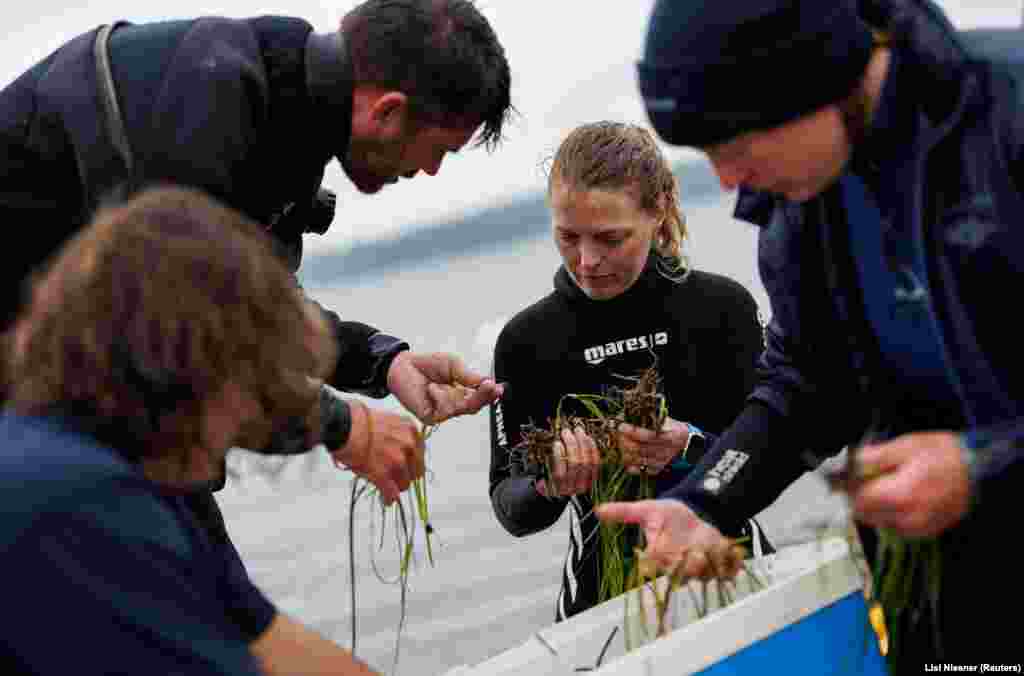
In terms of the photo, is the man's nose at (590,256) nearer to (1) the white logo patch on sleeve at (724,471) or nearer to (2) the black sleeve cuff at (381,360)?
(2) the black sleeve cuff at (381,360)

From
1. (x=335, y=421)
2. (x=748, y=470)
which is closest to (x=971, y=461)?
(x=748, y=470)

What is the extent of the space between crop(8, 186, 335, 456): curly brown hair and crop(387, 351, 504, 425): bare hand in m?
1.10

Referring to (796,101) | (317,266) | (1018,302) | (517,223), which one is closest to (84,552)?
(796,101)

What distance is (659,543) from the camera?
191 cm

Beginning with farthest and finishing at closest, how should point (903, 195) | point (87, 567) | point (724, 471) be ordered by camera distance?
point (724, 471) < point (903, 195) < point (87, 567)

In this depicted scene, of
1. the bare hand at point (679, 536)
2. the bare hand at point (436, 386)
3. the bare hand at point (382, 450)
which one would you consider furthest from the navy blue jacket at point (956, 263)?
the bare hand at point (436, 386)

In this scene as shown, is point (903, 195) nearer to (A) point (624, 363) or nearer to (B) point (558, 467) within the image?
(B) point (558, 467)

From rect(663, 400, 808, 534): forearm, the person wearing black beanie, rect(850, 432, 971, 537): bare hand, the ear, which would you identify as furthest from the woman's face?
rect(850, 432, 971, 537): bare hand

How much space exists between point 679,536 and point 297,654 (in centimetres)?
58

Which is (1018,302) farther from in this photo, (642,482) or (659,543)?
(642,482)

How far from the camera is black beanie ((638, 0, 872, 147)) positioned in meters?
1.41

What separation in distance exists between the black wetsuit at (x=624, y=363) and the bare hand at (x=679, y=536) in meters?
0.80

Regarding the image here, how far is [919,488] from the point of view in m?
1.34

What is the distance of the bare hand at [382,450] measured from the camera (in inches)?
79.0
